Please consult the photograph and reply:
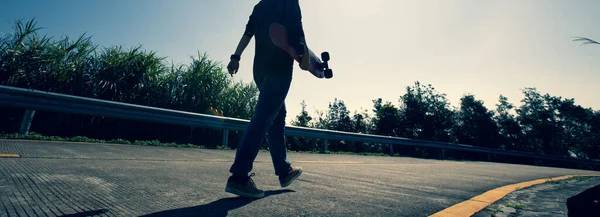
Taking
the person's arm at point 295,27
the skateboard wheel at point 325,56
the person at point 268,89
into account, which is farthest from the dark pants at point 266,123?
the skateboard wheel at point 325,56

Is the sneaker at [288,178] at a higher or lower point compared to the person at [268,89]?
lower

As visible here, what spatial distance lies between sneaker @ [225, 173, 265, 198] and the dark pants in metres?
0.05

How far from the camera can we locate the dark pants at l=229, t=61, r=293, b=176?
2.00 metres

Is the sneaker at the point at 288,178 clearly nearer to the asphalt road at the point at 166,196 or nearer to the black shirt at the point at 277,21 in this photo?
the asphalt road at the point at 166,196

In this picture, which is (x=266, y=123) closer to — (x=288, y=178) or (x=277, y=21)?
(x=288, y=178)

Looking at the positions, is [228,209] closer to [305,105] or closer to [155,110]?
[155,110]

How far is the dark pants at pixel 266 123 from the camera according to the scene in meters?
2.00

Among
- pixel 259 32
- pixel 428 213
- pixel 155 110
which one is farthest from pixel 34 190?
pixel 155 110

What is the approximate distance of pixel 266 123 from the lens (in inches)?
83.0

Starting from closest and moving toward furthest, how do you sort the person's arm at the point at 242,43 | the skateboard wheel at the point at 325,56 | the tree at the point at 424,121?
the person's arm at the point at 242,43 < the skateboard wheel at the point at 325,56 < the tree at the point at 424,121

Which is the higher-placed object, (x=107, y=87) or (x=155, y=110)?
(x=107, y=87)

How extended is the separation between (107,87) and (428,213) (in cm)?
775

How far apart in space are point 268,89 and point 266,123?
0.27m

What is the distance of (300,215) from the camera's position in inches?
60.4
